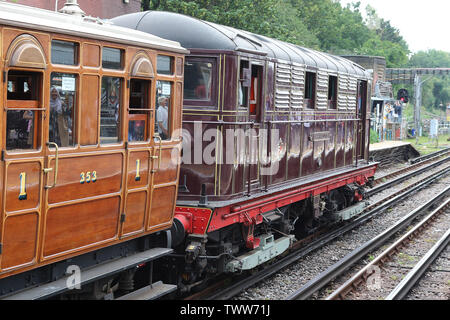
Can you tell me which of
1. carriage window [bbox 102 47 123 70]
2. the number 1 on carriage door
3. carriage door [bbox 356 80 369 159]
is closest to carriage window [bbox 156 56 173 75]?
carriage window [bbox 102 47 123 70]

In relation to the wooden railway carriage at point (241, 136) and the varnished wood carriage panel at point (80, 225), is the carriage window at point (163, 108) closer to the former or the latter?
the wooden railway carriage at point (241, 136)

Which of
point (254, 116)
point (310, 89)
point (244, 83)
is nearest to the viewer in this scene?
point (244, 83)

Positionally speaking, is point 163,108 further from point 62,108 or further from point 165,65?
point 62,108

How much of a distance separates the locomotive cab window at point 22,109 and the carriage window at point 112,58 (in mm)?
959

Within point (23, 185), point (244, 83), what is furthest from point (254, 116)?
point (23, 185)

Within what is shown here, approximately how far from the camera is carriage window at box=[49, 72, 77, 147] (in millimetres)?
5535

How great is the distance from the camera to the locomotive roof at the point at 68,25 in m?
5.04

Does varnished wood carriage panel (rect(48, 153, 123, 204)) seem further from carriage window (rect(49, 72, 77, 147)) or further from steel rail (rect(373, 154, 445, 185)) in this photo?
steel rail (rect(373, 154, 445, 185))

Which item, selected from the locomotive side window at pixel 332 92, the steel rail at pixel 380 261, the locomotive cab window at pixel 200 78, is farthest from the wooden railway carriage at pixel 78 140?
the locomotive side window at pixel 332 92

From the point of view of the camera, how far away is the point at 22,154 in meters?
5.12

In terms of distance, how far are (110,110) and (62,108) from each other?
759 mm

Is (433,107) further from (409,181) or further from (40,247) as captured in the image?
(40,247)

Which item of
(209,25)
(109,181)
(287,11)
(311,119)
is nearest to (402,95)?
(287,11)

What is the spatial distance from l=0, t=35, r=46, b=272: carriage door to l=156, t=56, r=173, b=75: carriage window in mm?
2005
